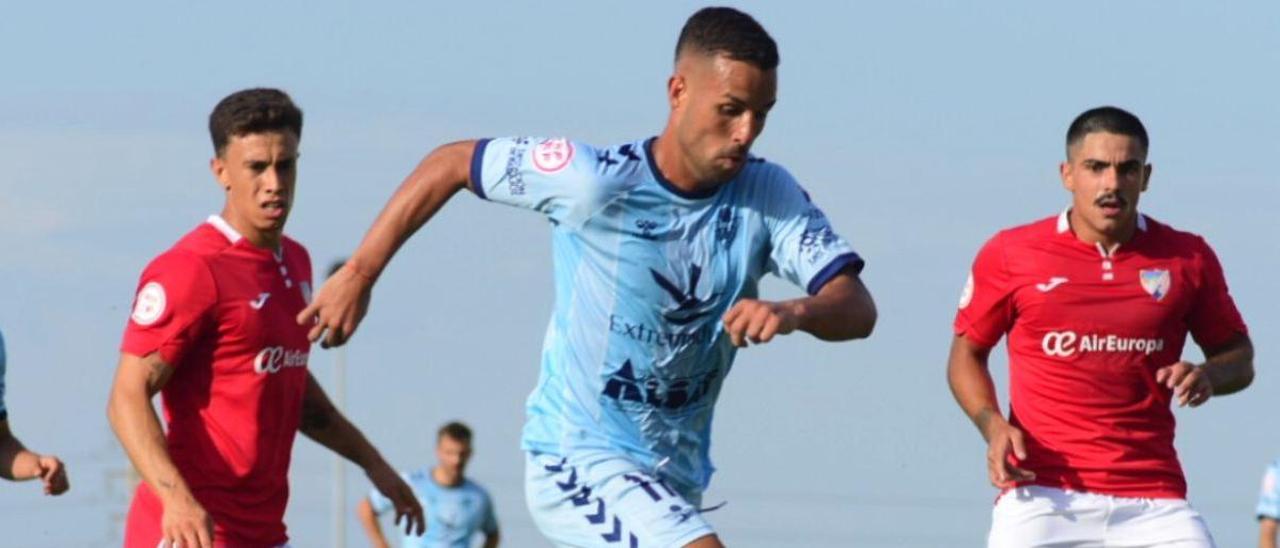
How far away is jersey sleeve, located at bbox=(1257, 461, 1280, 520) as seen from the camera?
1587cm

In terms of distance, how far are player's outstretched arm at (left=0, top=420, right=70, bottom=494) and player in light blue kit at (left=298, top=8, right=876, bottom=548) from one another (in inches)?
68.4

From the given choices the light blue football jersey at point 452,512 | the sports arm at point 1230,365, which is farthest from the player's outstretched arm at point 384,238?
the light blue football jersey at point 452,512

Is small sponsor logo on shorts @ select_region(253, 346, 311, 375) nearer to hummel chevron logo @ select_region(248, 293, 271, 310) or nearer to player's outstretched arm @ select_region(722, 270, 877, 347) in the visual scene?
hummel chevron logo @ select_region(248, 293, 271, 310)

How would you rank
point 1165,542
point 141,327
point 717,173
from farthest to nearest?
point 1165,542
point 141,327
point 717,173

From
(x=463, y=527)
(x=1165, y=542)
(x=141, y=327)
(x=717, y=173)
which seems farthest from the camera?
(x=463, y=527)

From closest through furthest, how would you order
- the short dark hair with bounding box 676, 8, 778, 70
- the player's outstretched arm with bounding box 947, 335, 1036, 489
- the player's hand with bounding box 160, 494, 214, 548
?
the short dark hair with bounding box 676, 8, 778, 70 → the player's hand with bounding box 160, 494, 214, 548 → the player's outstretched arm with bounding box 947, 335, 1036, 489

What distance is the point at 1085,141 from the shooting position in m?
10.6

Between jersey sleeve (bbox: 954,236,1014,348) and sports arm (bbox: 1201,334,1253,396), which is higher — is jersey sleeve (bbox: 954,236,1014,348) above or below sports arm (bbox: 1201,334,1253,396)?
above

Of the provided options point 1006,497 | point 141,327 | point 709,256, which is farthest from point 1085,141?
point 141,327

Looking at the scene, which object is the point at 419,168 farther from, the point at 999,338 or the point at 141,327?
the point at 999,338

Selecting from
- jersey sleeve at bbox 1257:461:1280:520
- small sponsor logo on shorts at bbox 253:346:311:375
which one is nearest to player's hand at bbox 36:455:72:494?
small sponsor logo on shorts at bbox 253:346:311:375

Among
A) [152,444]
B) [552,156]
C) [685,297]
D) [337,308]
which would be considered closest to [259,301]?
[152,444]

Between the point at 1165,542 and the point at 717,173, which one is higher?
the point at 717,173

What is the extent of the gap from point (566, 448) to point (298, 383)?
4.30 feet
